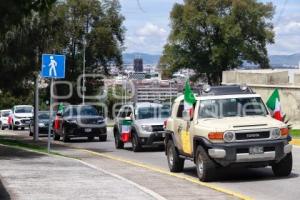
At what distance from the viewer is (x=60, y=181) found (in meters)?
12.9

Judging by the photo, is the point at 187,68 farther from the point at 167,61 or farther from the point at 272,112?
the point at 272,112

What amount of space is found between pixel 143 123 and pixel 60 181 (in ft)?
34.3


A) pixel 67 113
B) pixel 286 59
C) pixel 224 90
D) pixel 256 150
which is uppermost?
pixel 286 59

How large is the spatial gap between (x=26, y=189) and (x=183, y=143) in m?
4.59

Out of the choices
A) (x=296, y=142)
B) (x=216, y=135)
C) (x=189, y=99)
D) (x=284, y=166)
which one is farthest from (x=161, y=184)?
(x=296, y=142)

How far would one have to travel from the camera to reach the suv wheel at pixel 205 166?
44.4ft

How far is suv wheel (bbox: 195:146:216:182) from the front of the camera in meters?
13.5

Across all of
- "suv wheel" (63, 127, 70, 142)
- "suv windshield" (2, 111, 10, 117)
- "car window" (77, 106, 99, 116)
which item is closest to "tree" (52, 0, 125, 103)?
"suv windshield" (2, 111, 10, 117)

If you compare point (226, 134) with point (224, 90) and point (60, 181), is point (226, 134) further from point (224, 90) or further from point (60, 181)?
point (60, 181)

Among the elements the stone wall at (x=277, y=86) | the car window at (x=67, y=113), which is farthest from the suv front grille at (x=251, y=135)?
the stone wall at (x=277, y=86)

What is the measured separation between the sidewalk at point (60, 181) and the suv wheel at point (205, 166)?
1.77m

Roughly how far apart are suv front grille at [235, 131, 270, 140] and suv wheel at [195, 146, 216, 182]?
740 millimetres

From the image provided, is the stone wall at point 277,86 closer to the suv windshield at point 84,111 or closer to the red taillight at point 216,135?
the suv windshield at point 84,111

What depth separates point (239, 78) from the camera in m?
45.9
